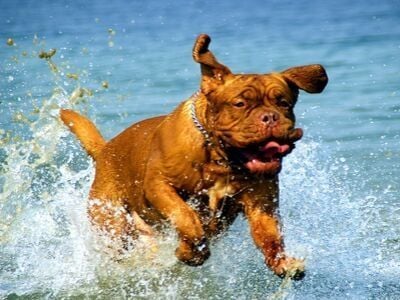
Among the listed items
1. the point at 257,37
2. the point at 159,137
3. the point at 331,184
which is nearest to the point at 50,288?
the point at 159,137

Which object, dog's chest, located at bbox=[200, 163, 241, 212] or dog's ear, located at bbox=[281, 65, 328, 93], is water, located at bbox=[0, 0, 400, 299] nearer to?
dog's chest, located at bbox=[200, 163, 241, 212]

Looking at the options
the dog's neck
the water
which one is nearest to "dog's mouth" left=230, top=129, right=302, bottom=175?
the dog's neck

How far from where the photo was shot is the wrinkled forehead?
19.1 feet

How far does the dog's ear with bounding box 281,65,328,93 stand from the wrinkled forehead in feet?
0.31

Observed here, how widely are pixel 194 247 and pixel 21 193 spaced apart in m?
3.55

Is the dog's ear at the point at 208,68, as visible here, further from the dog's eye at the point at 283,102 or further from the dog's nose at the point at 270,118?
the dog's nose at the point at 270,118

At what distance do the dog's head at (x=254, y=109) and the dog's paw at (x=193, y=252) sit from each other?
20.8 inches

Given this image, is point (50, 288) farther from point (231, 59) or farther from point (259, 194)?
point (231, 59)

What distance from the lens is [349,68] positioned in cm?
1822

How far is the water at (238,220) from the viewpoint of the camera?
283 inches

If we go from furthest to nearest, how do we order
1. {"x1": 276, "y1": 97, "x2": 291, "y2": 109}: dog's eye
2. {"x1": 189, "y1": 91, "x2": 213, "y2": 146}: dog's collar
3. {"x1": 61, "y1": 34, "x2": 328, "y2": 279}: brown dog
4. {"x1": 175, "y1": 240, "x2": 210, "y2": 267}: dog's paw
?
{"x1": 189, "y1": 91, "x2": 213, "y2": 146}: dog's collar, {"x1": 175, "y1": 240, "x2": 210, "y2": 267}: dog's paw, {"x1": 276, "y1": 97, "x2": 291, "y2": 109}: dog's eye, {"x1": 61, "y1": 34, "x2": 328, "y2": 279}: brown dog

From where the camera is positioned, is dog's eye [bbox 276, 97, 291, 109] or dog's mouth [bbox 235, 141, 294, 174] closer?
dog's mouth [bbox 235, 141, 294, 174]

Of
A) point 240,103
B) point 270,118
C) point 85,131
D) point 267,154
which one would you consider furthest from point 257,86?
point 85,131

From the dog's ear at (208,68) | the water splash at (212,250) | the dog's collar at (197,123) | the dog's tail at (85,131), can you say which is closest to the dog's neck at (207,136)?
the dog's collar at (197,123)
